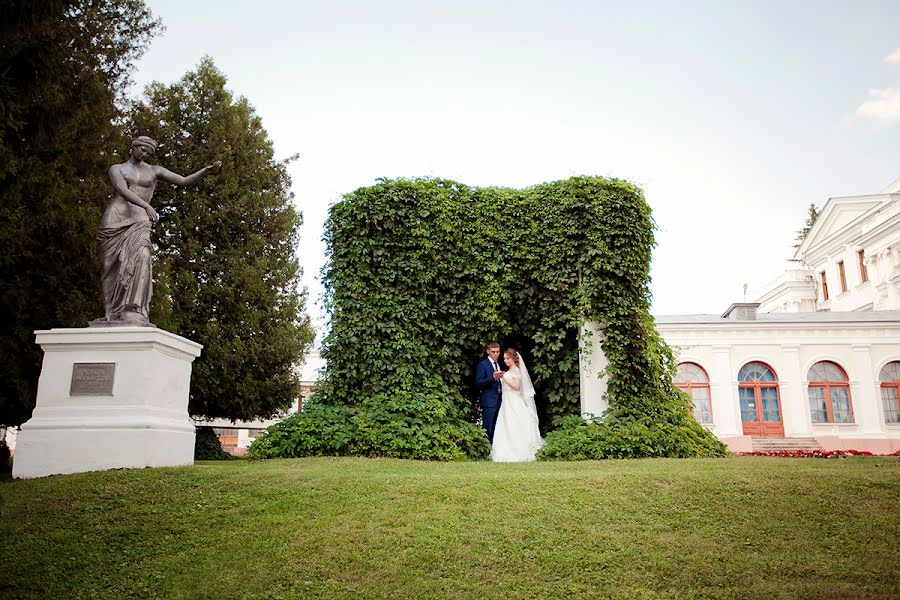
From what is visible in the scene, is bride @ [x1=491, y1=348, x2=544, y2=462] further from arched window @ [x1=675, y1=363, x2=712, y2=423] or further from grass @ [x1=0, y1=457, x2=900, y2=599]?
arched window @ [x1=675, y1=363, x2=712, y2=423]

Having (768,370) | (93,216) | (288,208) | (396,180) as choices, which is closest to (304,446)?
(396,180)

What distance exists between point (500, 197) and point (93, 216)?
28.1 ft

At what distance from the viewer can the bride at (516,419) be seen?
11.3 metres

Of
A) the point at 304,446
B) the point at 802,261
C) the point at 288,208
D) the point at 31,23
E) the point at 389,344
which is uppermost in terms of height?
the point at 802,261

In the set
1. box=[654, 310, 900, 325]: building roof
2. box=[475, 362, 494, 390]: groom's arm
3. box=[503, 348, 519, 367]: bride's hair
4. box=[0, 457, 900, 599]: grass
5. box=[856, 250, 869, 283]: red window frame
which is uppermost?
box=[856, 250, 869, 283]: red window frame

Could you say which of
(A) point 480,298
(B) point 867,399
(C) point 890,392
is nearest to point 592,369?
(A) point 480,298

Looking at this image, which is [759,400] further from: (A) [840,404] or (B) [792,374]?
(A) [840,404]

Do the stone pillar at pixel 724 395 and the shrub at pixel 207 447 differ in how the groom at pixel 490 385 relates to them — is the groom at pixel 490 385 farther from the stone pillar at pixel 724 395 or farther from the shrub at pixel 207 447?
the stone pillar at pixel 724 395

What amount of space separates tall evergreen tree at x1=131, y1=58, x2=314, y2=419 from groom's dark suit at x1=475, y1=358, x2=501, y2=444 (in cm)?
970

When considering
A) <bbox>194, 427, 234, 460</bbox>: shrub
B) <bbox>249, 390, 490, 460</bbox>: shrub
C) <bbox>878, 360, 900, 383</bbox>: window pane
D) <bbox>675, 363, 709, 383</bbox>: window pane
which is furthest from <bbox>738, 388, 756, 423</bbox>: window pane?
<bbox>194, 427, 234, 460</bbox>: shrub

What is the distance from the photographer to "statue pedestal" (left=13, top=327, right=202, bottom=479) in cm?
782

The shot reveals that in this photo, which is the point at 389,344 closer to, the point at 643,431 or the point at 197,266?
the point at 643,431

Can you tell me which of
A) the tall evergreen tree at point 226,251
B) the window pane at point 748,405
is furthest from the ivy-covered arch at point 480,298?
the window pane at point 748,405

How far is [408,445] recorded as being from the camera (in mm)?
10125
